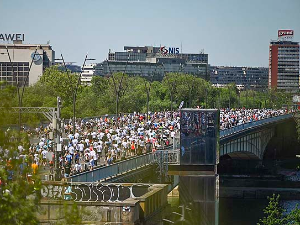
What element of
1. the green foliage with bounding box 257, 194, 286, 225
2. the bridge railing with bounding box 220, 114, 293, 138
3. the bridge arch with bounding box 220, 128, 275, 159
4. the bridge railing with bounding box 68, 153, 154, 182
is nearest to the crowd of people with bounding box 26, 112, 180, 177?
the bridge railing with bounding box 68, 153, 154, 182

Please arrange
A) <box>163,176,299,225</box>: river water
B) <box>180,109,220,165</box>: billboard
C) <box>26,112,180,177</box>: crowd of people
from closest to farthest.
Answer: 1. <box>26,112,180,177</box>: crowd of people
2. <box>163,176,299,225</box>: river water
3. <box>180,109,220,165</box>: billboard

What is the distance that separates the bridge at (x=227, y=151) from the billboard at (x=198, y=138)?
103cm

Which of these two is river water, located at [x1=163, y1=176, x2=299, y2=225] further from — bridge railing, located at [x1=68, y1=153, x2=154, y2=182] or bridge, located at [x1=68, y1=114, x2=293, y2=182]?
bridge railing, located at [x1=68, y1=153, x2=154, y2=182]

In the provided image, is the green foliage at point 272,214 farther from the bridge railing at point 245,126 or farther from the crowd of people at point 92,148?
the bridge railing at point 245,126

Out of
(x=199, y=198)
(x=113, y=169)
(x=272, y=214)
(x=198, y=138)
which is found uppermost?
(x=198, y=138)

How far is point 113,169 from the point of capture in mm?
40188

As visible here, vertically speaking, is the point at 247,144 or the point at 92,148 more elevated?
the point at 92,148

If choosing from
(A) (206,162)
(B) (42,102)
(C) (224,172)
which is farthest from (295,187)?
(A) (206,162)

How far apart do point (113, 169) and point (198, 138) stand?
7.84 m

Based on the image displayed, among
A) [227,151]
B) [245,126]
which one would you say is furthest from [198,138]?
[245,126]

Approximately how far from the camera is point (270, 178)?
103500mm

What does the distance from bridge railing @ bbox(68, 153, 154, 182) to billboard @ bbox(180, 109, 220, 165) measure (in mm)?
2146

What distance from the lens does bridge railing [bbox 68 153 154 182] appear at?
118 feet

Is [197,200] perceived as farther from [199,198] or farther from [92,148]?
[92,148]
